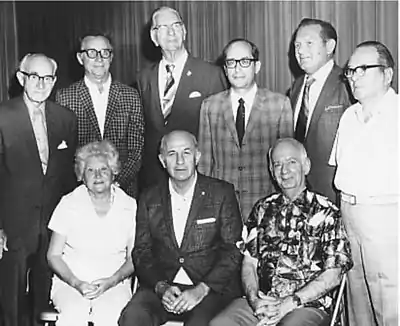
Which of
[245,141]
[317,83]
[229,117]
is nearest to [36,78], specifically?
[229,117]

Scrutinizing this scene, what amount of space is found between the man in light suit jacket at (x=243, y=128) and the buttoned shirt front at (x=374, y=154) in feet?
1.43

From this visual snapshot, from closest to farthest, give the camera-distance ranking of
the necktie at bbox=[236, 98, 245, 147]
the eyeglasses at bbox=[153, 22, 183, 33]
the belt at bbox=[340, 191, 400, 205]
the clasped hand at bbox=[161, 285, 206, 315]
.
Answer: the clasped hand at bbox=[161, 285, 206, 315], the belt at bbox=[340, 191, 400, 205], the necktie at bbox=[236, 98, 245, 147], the eyeglasses at bbox=[153, 22, 183, 33]

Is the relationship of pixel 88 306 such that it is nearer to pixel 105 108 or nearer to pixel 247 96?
pixel 105 108

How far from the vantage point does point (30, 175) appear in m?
3.81

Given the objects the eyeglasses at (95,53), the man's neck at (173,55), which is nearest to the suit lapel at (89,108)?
the eyeglasses at (95,53)

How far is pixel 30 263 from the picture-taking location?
3.85 meters

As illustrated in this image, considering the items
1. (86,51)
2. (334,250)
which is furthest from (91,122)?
(334,250)

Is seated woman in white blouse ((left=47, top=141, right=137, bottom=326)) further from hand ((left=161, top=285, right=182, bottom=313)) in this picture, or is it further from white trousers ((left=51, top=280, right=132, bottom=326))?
hand ((left=161, top=285, right=182, bottom=313))

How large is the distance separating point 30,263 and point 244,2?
260 cm

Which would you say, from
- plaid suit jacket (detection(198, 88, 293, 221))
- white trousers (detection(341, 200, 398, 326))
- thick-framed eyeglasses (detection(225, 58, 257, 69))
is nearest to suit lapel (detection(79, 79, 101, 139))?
plaid suit jacket (detection(198, 88, 293, 221))

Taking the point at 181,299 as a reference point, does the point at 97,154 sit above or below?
above

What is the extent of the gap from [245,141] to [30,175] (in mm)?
1144

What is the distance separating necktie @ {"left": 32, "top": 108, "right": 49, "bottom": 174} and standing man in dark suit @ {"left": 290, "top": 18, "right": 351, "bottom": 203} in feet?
4.56

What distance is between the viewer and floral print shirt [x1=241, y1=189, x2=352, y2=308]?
323cm
